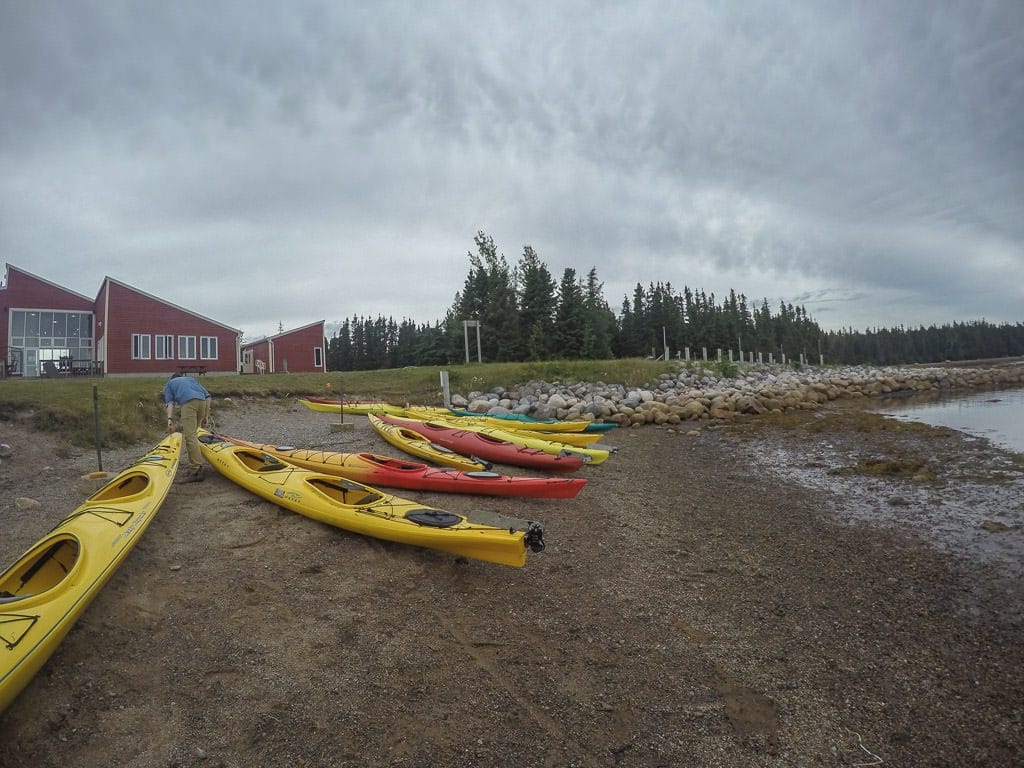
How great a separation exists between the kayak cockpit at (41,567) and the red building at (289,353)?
30.2m

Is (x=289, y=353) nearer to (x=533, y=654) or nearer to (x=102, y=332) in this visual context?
(x=102, y=332)

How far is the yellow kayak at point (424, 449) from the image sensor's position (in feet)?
31.1

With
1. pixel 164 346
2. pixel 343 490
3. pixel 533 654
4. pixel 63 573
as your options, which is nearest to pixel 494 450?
pixel 343 490

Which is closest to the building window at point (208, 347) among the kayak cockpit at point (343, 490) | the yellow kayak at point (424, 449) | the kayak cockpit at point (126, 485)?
the yellow kayak at point (424, 449)

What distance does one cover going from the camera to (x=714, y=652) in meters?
3.86

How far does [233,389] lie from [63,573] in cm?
1483

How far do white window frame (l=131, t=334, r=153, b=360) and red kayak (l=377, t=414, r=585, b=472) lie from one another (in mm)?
21224

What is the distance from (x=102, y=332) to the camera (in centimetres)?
2547

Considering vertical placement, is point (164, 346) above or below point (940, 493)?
above

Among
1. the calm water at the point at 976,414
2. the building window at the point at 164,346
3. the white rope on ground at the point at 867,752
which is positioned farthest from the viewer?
the building window at the point at 164,346

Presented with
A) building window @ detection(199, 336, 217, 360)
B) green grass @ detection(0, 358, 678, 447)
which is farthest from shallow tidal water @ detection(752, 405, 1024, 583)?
building window @ detection(199, 336, 217, 360)

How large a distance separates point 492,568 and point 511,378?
732 inches

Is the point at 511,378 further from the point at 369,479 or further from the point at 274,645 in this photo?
the point at 274,645

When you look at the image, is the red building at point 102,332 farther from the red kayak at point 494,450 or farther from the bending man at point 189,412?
the bending man at point 189,412
